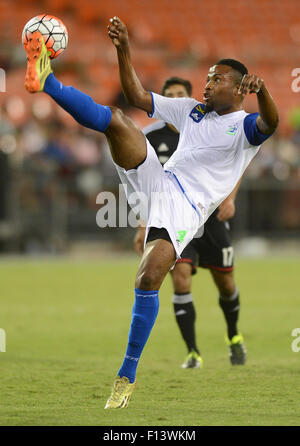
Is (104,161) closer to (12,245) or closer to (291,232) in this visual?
(12,245)

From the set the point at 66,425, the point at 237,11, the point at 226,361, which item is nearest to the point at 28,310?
the point at 226,361

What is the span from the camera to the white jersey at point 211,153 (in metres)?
5.21

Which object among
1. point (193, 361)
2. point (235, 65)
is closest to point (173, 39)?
point (193, 361)

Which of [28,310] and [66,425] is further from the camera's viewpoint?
[28,310]

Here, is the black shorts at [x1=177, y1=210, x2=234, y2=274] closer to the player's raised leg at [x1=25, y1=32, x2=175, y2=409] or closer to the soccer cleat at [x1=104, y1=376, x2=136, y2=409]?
the player's raised leg at [x1=25, y1=32, x2=175, y2=409]

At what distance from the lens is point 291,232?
53.7 ft

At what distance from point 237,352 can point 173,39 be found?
55.5ft

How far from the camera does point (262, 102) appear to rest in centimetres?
489

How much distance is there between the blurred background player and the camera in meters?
6.52

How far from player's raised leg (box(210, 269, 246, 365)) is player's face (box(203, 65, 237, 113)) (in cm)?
175

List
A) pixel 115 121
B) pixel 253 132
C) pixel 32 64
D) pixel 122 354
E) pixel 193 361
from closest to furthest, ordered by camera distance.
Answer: pixel 32 64, pixel 115 121, pixel 253 132, pixel 193 361, pixel 122 354

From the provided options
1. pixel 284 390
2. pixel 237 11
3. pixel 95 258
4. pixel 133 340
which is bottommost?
pixel 95 258

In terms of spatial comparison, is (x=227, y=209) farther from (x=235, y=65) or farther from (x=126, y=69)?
(x=126, y=69)
